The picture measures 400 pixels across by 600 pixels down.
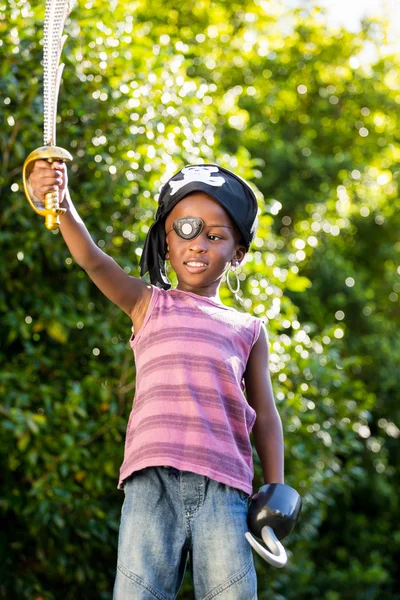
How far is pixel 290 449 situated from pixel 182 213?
7.40ft

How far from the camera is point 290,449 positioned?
14.8 feet

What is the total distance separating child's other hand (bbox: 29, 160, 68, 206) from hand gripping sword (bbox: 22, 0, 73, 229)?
0.01 m

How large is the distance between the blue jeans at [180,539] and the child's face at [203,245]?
20.5 inches

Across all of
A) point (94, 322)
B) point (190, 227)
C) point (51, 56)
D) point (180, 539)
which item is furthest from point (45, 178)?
point (94, 322)

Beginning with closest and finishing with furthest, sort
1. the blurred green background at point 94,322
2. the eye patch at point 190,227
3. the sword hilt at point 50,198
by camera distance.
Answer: the sword hilt at point 50,198, the eye patch at point 190,227, the blurred green background at point 94,322

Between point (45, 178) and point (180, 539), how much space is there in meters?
0.94

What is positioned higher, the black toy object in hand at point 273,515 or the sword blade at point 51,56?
the sword blade at point 51,56

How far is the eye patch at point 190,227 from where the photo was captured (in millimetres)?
2475

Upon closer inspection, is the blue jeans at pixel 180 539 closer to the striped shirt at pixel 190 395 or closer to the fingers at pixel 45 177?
the striped shirt at pixel 190 395

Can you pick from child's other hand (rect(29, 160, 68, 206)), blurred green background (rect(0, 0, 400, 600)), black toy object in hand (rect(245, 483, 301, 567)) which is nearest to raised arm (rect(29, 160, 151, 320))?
child's other hand (rect(29, 160, 68, 206))

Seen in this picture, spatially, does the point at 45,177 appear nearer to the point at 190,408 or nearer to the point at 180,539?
the point at 190,408

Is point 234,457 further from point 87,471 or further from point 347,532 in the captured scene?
point 347,532

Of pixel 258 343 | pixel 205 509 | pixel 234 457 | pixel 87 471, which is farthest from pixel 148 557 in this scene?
pixel 87 471

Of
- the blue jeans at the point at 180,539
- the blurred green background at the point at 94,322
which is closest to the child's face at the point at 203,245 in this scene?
the blue jeans at the point at 180,539
